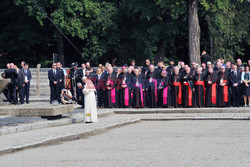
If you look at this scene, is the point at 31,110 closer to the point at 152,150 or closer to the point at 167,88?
the point at 167,88

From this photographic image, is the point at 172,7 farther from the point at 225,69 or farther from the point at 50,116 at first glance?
the point at 50,116

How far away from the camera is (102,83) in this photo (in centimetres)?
2264

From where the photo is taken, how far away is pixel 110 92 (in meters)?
22.4

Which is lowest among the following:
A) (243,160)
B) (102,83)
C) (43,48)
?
(243,160)

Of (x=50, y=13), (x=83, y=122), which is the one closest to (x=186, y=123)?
(x=83, y=122)

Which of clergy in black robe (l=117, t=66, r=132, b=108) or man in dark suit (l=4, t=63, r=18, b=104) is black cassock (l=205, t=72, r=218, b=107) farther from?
man in dark suit (l=4, t=63, r=18, b=104)

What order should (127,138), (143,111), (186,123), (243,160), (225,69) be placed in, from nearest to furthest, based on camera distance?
(243,160) → (127,138) → (186,123) → (143,111) → (225,69)

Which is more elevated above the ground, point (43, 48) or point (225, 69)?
point (43, 48)

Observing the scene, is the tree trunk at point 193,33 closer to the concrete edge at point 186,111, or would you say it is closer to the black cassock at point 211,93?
the black cassock at point 211,93

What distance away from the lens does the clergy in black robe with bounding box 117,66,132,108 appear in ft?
72.6

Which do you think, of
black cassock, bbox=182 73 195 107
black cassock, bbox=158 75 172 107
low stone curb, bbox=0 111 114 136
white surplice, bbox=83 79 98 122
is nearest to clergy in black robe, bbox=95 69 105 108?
black cassock, bbox=158 75 172 107

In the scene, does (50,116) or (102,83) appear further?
(102,83)

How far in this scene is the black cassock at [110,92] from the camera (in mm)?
22328

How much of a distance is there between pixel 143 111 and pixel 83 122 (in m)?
3.84
